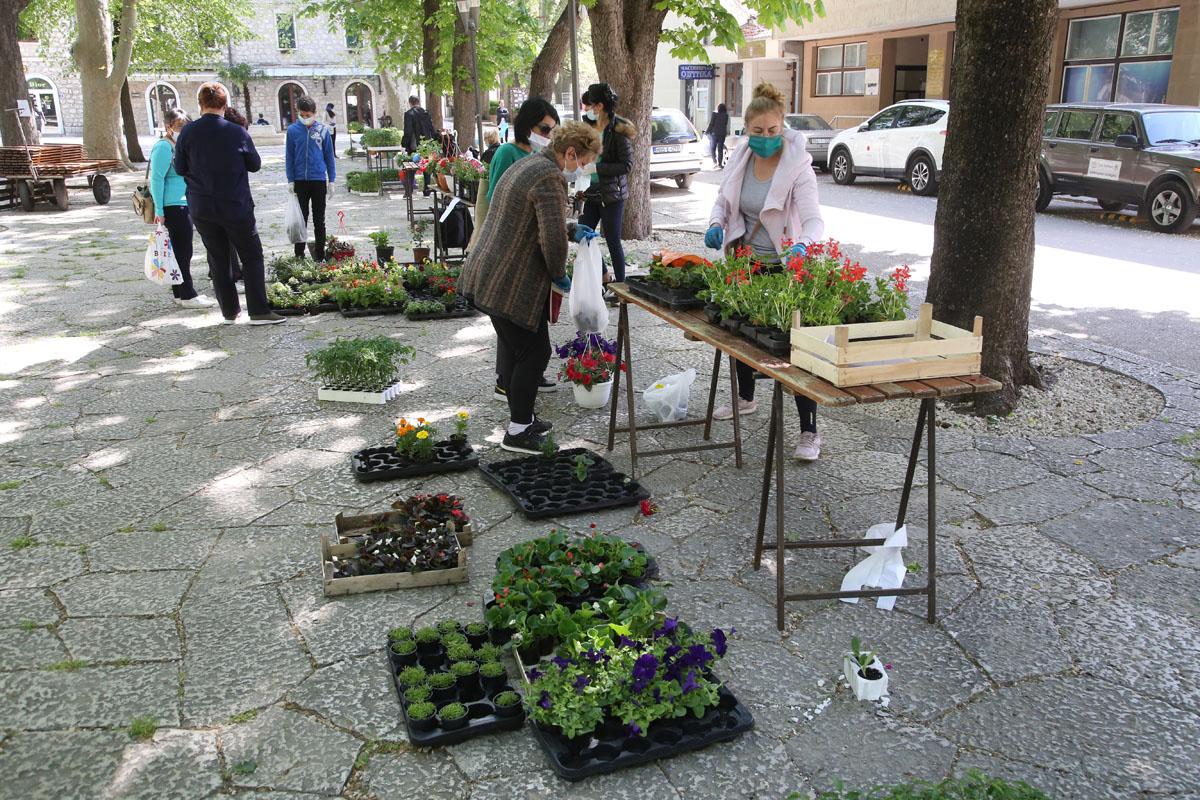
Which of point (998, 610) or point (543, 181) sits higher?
point (543, 181)

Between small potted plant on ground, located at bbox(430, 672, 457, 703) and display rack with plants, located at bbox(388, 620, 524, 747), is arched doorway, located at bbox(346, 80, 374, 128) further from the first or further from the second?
small potted plant on ground, located at bbox(430, 672, 457, 703)

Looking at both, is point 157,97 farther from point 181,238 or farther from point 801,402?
point 801,402

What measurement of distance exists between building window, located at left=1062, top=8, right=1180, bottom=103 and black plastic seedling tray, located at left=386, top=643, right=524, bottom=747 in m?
21.9

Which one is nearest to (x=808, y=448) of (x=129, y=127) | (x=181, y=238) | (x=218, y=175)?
(x=218, y=175)

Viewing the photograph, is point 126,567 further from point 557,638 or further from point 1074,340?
point 1074,340

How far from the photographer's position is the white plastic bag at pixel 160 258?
8242 mm

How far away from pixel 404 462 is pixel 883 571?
2.49 m

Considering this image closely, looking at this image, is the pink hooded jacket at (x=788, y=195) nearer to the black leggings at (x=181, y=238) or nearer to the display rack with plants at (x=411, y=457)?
the display rack with plants at (x=411, y=457)

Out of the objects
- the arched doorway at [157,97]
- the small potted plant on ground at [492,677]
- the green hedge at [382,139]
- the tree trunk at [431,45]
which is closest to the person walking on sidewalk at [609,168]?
the small potted plant on ground at [492,677]

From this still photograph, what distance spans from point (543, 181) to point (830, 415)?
2485 mm

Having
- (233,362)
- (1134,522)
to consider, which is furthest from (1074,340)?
(233,362)

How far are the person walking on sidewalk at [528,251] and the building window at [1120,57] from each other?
19.9m

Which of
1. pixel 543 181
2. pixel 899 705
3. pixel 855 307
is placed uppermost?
pixel 543 181

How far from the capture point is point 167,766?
111 inches
